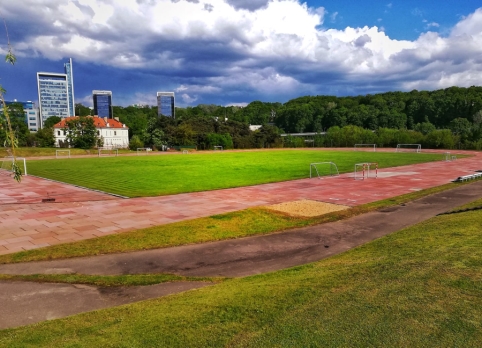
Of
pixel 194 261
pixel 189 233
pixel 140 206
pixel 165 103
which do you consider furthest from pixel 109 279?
pixel 165 103

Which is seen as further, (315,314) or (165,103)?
(165,103)

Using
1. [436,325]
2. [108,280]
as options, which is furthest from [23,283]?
[436,325]

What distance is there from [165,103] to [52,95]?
2557 inches

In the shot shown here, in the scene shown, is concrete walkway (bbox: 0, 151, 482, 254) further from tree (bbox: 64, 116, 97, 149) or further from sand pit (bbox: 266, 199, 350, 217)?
tree (bbox: 64, 116, 97, 149)

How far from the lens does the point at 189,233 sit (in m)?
10.1

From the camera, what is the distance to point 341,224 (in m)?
11.1

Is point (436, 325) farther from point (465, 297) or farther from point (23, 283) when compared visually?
point (23, 283)

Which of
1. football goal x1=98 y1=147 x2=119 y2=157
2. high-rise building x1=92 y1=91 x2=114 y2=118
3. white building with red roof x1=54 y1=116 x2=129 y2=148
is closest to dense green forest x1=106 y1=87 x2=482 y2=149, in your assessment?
white building with red roof x1=54 y1=116 x2=129 y2=148

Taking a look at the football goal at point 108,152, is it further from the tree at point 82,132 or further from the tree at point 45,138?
the tree at point 45,138

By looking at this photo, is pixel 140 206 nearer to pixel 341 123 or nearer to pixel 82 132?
pixel 82 132

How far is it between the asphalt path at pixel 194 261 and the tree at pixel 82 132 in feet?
219

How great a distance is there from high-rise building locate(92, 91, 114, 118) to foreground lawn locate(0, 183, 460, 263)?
16735 cm

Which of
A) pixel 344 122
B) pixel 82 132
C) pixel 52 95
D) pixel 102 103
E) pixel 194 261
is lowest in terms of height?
pixel 194 261

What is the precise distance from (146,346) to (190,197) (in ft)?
42.3
